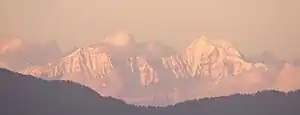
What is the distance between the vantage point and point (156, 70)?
74.7 inches

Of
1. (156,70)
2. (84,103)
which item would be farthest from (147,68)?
(84,103)

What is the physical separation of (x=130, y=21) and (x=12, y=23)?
439mm

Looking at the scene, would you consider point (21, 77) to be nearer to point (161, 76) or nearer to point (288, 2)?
point (161, 76)

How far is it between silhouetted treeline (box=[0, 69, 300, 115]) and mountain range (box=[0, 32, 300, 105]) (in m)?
0.02

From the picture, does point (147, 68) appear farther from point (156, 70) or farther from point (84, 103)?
point (84, 103)

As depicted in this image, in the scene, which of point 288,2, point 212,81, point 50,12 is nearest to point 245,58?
point 212,81

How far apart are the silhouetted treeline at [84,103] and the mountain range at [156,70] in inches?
1.0

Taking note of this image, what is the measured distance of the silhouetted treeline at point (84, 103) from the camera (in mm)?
1873

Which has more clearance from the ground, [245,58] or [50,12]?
[50,12]

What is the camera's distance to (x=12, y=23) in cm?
191

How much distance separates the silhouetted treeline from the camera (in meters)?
1.87

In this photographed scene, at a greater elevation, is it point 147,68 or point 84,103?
point 147,68

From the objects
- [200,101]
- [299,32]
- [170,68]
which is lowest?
[200,101]

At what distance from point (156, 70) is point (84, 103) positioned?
0.95 feet
